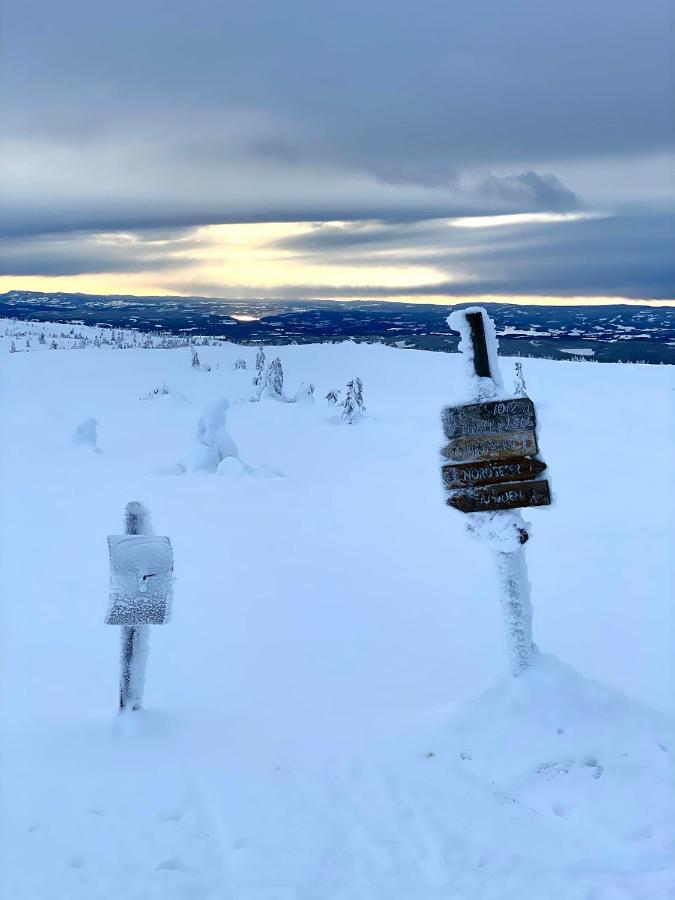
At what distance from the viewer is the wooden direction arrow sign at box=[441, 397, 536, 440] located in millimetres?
4648

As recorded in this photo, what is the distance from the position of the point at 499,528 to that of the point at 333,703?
1617 mm

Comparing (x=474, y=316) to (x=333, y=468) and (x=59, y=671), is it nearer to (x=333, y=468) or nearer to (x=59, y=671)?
(x=59, y=671)

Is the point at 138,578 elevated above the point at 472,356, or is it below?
below

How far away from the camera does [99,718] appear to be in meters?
4.98

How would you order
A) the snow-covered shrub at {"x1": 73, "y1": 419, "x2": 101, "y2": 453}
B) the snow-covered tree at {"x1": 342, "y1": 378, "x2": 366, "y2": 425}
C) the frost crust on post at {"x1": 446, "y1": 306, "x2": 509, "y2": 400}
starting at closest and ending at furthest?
the frost crust on post at {"x1": 446, "y1": 306, "x2": 509, "y2": 400} → the snow-covered shrub at {"x1": 73, "y1": 419, "x2": 101, "y2": 453} → the snow-covered tree at {"x1": 342, "y1": 378, "x2": 366, "y2": 425}

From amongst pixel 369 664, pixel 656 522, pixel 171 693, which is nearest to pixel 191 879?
pixel 171 693

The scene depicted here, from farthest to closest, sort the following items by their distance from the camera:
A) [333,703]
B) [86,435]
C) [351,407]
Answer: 1. [351,407]
2. [86,435]
3. [333,703]

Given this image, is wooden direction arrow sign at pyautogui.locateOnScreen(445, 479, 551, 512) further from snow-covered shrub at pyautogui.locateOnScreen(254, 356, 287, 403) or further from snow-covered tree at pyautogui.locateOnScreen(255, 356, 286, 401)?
snow-covered tree at pyautogui.locateOnScreen(255, 356, 286, 401)

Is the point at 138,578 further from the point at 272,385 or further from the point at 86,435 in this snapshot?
the point at 272,385

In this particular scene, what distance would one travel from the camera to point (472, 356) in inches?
191

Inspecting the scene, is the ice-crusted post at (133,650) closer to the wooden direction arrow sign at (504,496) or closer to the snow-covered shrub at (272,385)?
the wooden direction arrow sign at (504,496)

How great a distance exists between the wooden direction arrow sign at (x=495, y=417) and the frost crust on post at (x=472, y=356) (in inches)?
3.3

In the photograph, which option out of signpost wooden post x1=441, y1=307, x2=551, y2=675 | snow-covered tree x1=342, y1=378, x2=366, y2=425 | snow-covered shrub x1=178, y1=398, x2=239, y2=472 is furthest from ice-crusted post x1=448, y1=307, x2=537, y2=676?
snow-covered tree x1=342, y1=378, x2=366, y2=425

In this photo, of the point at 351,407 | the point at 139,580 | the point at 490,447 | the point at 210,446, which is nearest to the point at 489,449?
the point at 490,447
